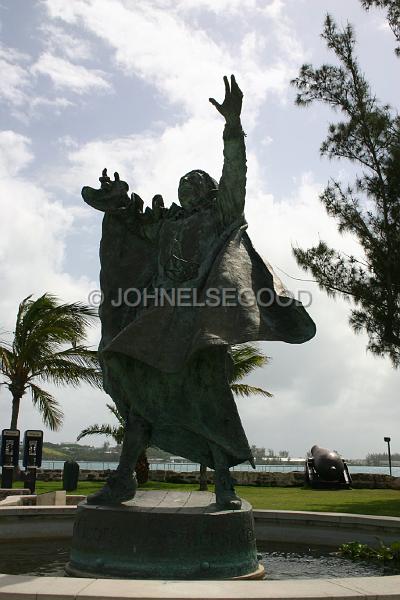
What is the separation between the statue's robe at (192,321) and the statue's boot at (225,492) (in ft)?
0.41

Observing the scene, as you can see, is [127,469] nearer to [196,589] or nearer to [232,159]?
[196,589]

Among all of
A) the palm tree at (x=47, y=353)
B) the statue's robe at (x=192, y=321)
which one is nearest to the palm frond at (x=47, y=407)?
the palm tree at (x=47, y=353)

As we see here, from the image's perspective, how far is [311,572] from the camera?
5.14 m

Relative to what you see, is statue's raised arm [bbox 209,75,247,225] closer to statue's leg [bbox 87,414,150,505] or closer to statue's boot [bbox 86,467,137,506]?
statue's leg [bbox 87,414,150,505]

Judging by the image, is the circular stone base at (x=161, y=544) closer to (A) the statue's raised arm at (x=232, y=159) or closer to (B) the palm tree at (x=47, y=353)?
(A) the statue's raised arm at (x=232, y=159)

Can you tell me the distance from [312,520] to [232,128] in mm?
4478

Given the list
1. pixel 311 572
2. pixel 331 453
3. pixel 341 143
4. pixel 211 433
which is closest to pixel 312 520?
pixel 311 572

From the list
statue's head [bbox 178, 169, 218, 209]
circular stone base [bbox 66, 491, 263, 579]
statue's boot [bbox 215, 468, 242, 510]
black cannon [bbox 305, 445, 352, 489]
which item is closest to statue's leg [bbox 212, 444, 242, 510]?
statue's boot [bbox 215, 468, 242, 510]

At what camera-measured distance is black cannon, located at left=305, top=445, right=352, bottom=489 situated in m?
19.6

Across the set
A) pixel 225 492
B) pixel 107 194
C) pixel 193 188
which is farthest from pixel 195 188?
pixel 225 492

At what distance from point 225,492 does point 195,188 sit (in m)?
2.63

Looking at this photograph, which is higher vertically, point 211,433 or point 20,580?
point 211,433

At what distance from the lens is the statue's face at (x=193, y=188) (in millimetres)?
5703

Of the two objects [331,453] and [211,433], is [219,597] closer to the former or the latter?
[211,433]
